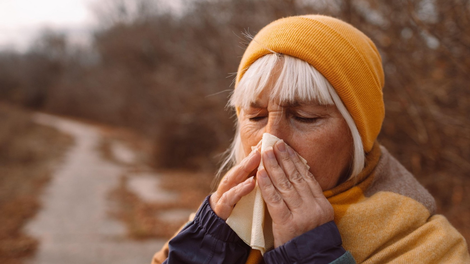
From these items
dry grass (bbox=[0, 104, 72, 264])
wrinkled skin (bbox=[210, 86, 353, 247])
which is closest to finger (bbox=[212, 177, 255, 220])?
wrinkled skin (bbox=[210, 86, 353, 247])

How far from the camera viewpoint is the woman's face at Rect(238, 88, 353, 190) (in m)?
1.48

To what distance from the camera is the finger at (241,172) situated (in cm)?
148

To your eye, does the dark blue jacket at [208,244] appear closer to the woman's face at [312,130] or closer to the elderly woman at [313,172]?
the elderly woman at [313,172]

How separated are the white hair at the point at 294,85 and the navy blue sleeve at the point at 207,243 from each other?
0.56m

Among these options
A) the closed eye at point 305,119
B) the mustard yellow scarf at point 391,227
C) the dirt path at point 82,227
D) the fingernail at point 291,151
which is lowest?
the mustard yellow scarf at point 391,227

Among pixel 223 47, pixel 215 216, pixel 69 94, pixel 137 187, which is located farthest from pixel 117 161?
pixel 69 94

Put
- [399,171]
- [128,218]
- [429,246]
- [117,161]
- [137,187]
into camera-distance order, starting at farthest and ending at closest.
Result: 1. [117,161]
2. [137,187]
3. [128,218]
4. [399,171]
5. [429,246]

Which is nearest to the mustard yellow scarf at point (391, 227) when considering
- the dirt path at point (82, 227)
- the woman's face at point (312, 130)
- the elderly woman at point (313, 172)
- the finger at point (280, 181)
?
the elderly woman at point (313, 172)

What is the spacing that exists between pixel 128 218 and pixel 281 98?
27.9ft

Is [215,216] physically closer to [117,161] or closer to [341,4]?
[341,4]

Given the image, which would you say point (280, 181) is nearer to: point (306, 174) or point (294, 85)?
point (306, 174)

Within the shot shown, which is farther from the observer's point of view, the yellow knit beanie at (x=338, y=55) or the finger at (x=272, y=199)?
the yellow knit beanie at (x=338, y=55)

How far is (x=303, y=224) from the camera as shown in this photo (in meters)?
1.31

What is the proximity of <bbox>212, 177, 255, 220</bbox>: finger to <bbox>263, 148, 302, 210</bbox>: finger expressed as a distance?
102 mm
